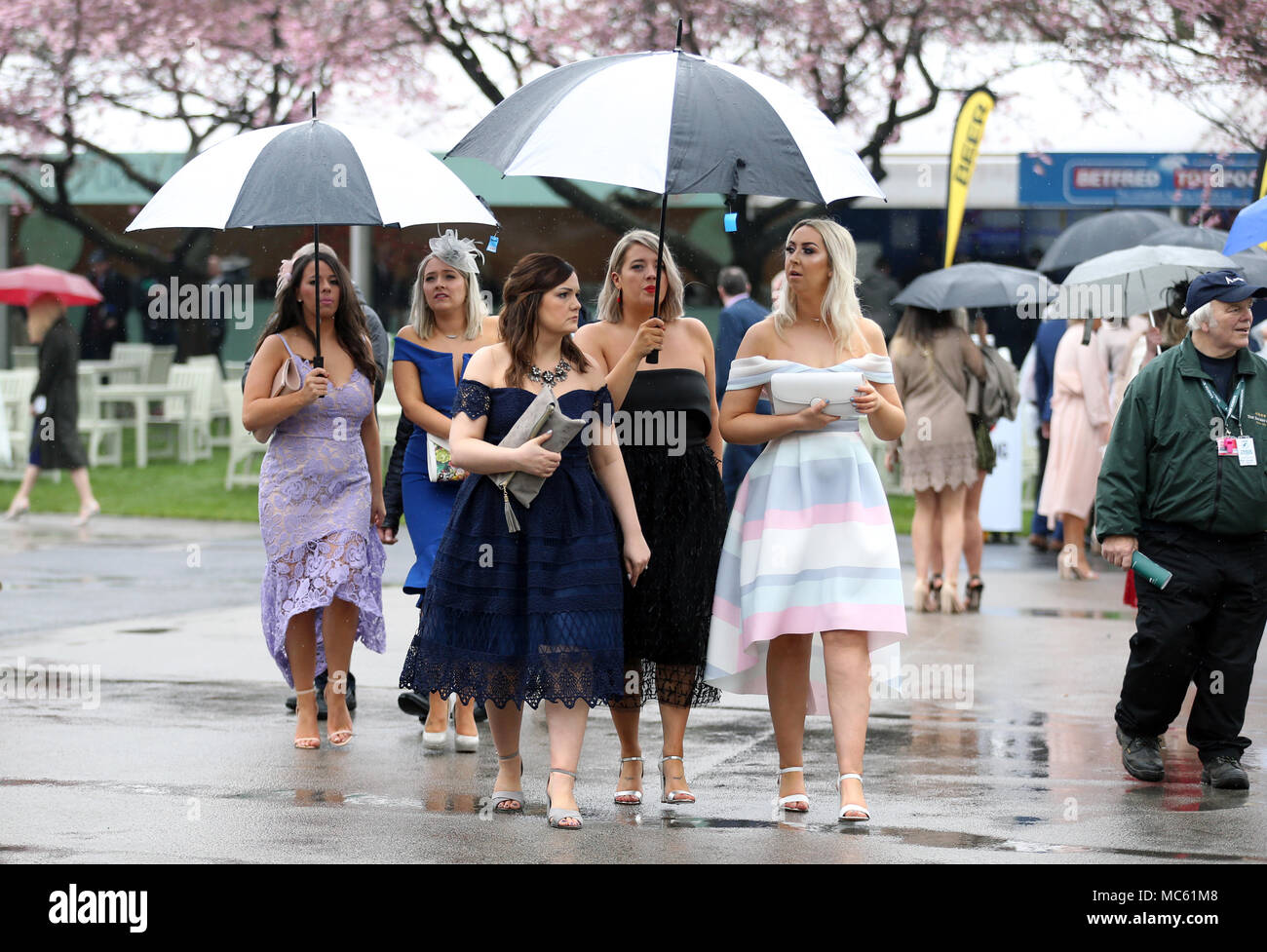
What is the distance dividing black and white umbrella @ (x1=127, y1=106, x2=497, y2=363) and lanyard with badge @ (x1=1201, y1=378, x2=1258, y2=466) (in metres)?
2.91

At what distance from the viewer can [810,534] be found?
6.00m

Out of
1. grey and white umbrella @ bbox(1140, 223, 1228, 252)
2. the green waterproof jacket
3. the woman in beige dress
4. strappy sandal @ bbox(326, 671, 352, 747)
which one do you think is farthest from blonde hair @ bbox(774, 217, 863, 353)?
grey and white umbrella @ bbox(1140, 223, 1228, 252)

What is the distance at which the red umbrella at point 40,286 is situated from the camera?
17125 mm

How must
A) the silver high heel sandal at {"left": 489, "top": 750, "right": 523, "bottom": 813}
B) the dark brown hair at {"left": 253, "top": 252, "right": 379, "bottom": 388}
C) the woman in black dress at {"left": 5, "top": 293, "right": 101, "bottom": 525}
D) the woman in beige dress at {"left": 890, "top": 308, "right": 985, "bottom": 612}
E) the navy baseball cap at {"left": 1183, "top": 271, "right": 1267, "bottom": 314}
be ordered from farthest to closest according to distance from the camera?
the woman in black dress at {"left": 5, "top": 293, "right": 101, "bottom": 525} < the woman in beige dress at {"left": 890, "top": 308, "right": 985, "bottom": 612} < the dark brown hair at {"left": 253, "top": 252, "right": 379, "bottom": 388} < the navy baseball cap at {"left": 1183, "top": 271, "right": 1267, "bottom": 314} < the silver high heel sandal at {"left": 489, "top": 750, "right": 523, "bottom": 813}

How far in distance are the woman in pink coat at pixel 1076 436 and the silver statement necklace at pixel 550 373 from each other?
762cm

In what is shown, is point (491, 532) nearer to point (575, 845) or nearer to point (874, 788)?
point (575, 845)

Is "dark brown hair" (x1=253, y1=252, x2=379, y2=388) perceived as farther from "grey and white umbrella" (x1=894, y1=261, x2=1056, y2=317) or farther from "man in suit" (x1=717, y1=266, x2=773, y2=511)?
"grey and white umbrella" (x1=894, y1=261, x2=1056, y2=317)

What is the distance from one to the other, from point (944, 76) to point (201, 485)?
9042 millimetres

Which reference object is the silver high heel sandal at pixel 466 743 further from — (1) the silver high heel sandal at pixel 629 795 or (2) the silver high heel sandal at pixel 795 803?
(2) the silver high heel sandal at pixel 795 803

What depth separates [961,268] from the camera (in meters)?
11.5

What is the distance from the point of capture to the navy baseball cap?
657 centimetres

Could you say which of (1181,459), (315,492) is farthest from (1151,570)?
(315,492)

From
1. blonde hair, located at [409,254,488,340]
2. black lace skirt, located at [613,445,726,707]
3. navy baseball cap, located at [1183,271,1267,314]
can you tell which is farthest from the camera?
blonde hair, located at [409,254,488,340]
